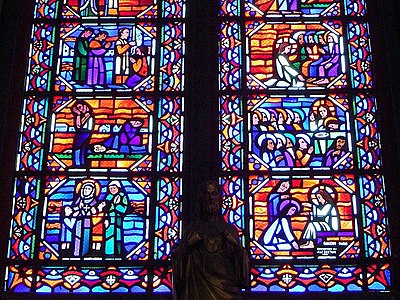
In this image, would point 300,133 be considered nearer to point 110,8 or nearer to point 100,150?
point 100,150

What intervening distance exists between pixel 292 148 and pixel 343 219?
0.72 metres

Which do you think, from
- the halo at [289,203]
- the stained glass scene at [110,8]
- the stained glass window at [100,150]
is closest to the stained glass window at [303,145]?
the halo at [289,203]

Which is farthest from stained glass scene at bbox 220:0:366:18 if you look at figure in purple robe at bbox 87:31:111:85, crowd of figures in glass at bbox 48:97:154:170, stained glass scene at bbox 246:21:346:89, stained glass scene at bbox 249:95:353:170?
crowd of figures in glass at bbox 48:97:154:170

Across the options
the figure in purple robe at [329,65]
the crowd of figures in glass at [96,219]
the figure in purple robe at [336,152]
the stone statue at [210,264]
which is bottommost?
the stone statue at [210,264]

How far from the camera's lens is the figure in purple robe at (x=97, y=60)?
825 cm

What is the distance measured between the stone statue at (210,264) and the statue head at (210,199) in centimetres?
10

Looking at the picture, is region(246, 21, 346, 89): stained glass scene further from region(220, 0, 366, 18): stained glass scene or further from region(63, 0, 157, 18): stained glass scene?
region(63, 0, 157, 18): stained glass scene

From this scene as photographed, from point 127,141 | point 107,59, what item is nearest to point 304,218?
point 127,141

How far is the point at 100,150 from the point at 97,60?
2.76ft

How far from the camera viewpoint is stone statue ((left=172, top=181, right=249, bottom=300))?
21.8ft

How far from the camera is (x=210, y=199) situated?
271 inches

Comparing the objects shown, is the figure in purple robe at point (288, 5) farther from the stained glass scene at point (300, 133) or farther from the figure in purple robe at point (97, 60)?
the figure in purple robe at point (97, 60)

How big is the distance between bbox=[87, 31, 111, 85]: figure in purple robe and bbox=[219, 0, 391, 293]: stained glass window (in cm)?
99

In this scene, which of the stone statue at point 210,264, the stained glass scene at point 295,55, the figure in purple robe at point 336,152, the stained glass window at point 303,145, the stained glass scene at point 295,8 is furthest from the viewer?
the stained glass scene at point 295,8
